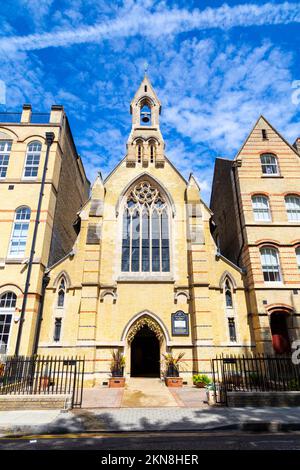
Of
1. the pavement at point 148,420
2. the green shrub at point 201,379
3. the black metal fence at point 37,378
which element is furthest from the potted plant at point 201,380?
the black metal fence at point 37,378

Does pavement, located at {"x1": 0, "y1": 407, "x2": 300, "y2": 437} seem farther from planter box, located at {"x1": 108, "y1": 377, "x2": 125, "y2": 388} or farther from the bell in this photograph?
the bell

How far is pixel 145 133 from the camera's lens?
65.7 feet

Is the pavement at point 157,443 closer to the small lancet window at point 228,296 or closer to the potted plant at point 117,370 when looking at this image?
the potted plant at point 117,370

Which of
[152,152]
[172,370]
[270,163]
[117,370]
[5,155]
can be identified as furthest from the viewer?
[152,152]

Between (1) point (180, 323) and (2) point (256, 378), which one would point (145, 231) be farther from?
(2) point (256, 378)

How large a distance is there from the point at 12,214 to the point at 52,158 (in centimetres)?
451

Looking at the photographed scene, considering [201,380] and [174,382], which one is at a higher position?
[201,380]

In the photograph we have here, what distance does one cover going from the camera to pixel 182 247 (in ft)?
54.6

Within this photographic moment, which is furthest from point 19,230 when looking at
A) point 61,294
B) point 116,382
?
point 116,382

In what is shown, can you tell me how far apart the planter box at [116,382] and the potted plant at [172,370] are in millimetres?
2229

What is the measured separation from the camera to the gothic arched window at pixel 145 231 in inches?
648

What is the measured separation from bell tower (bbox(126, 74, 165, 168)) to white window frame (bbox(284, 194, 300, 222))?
875cm

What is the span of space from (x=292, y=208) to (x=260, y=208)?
2.07 meters
